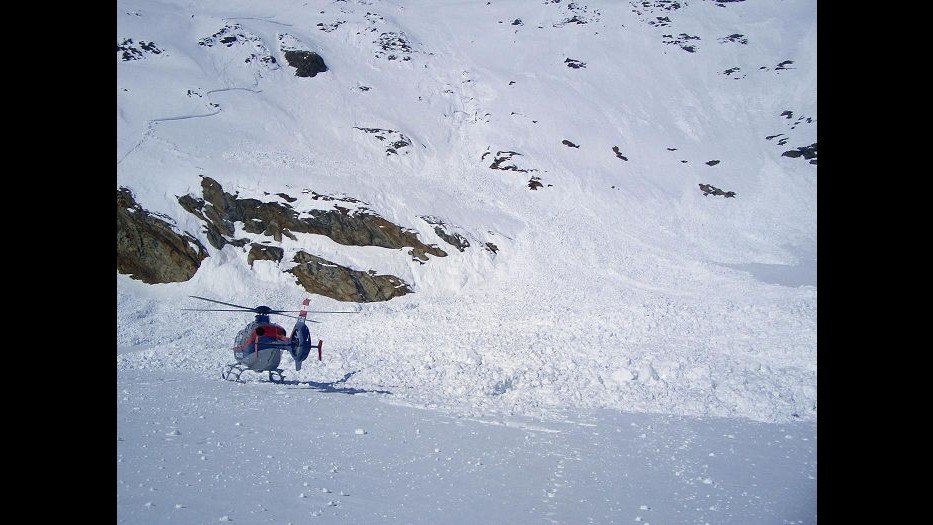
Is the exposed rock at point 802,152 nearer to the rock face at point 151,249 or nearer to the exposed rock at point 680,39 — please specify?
the exposed rock at point 680,39

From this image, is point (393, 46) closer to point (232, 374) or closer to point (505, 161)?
point (505, 161)

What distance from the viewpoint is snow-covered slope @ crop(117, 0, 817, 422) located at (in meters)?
11.5

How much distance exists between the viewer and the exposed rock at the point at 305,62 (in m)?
37.3

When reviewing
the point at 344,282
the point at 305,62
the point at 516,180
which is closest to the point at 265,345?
the point at 344,282

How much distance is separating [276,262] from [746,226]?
2250 cm

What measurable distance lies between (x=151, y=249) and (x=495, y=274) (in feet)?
40.9

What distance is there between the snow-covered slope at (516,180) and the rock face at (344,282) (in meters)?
0.51

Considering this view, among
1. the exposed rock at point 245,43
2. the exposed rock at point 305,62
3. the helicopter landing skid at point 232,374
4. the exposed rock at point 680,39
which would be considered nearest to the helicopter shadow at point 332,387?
the helicopter landing skid at point 232,374

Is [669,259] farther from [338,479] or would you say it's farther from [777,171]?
[338,479]

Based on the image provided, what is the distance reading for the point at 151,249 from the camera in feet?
61.2
